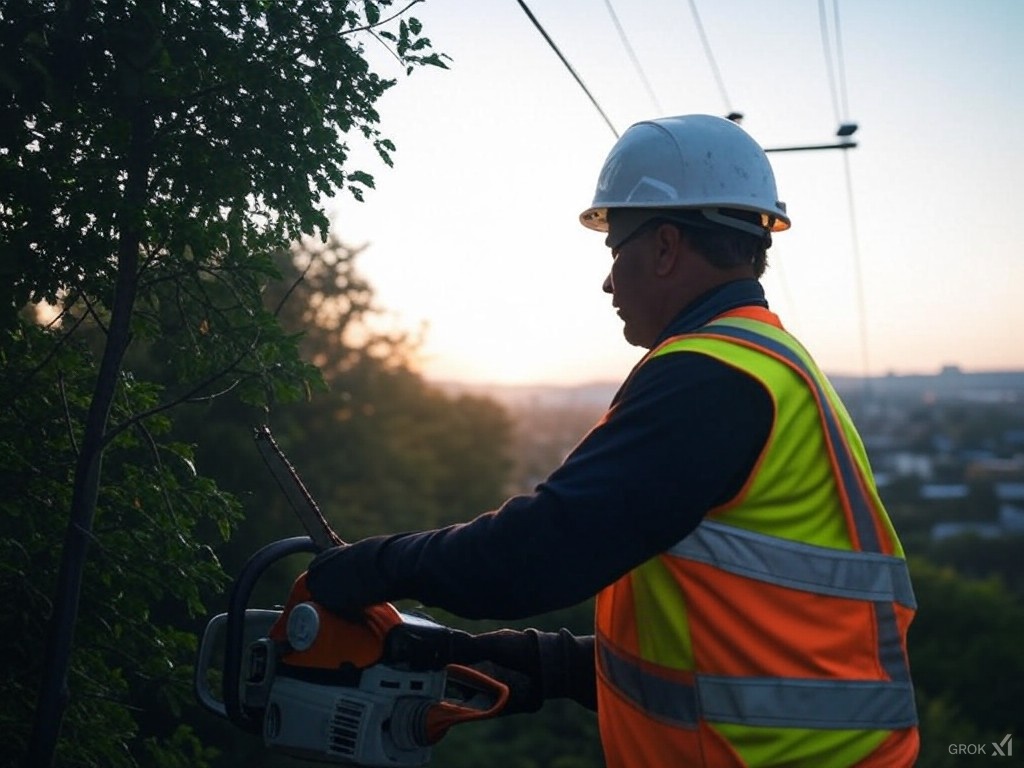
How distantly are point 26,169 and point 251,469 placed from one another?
14614 millimetres

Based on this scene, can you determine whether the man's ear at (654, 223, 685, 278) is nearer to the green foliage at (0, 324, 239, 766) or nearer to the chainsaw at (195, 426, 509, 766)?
the chainsaw at (195, 426, 509, 766)

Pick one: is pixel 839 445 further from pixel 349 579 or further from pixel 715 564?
pixel 349 579

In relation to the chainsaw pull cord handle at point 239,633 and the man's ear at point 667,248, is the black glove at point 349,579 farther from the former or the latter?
the man's ear at point 667,248

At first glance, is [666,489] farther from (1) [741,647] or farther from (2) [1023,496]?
(2) [1023,496]

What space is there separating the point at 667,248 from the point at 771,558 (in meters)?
0.81

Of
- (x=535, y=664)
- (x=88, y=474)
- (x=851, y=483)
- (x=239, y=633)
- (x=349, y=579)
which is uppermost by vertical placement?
(x=88, y=474)

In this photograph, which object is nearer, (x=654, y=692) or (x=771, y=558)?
(x=771, y=558)

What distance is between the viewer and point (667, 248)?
2.69 meters

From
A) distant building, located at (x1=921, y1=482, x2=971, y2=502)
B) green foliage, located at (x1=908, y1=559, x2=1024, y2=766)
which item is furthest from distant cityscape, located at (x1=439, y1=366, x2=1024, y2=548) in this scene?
green foliage, located at (x1=908, y1=559, x2=1024, y2=766)

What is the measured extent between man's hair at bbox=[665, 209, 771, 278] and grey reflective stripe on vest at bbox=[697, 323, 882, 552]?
33cm

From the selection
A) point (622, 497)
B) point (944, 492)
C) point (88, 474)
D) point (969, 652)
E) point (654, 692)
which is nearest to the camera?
point (622, 497)

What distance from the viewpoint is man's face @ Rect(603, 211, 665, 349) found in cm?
271

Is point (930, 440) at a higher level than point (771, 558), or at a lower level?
lower

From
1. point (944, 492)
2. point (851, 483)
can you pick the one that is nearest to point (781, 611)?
point (851, 483)
